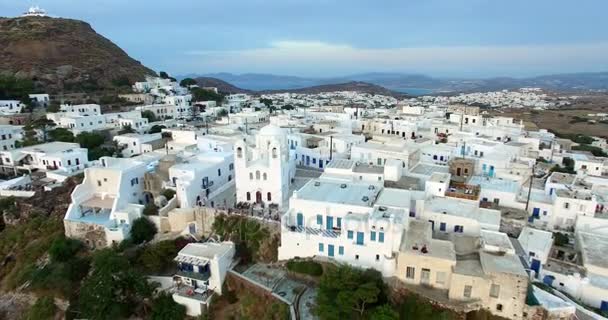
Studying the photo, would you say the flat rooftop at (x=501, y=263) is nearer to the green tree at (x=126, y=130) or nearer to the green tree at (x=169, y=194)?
the green tree at (x=169, y=194)

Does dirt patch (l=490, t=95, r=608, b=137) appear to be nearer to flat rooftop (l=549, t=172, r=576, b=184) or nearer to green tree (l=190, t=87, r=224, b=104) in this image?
flat rooftop (l=549, t=172, r=576, b=184)

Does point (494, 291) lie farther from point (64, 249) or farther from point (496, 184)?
point (64, 249)

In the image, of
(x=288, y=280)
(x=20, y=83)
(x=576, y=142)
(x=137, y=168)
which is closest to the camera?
(x=288, y=280)

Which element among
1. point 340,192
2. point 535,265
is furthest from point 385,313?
point 535,265

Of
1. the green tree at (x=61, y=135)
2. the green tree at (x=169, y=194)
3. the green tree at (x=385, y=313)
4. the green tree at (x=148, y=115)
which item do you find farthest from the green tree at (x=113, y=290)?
the green tree at (x=148, y=115)

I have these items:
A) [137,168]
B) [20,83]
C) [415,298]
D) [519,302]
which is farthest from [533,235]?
[20,83]

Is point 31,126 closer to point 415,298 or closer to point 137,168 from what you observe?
point 137,168

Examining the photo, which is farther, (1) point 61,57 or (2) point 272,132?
(1) point 61,57
